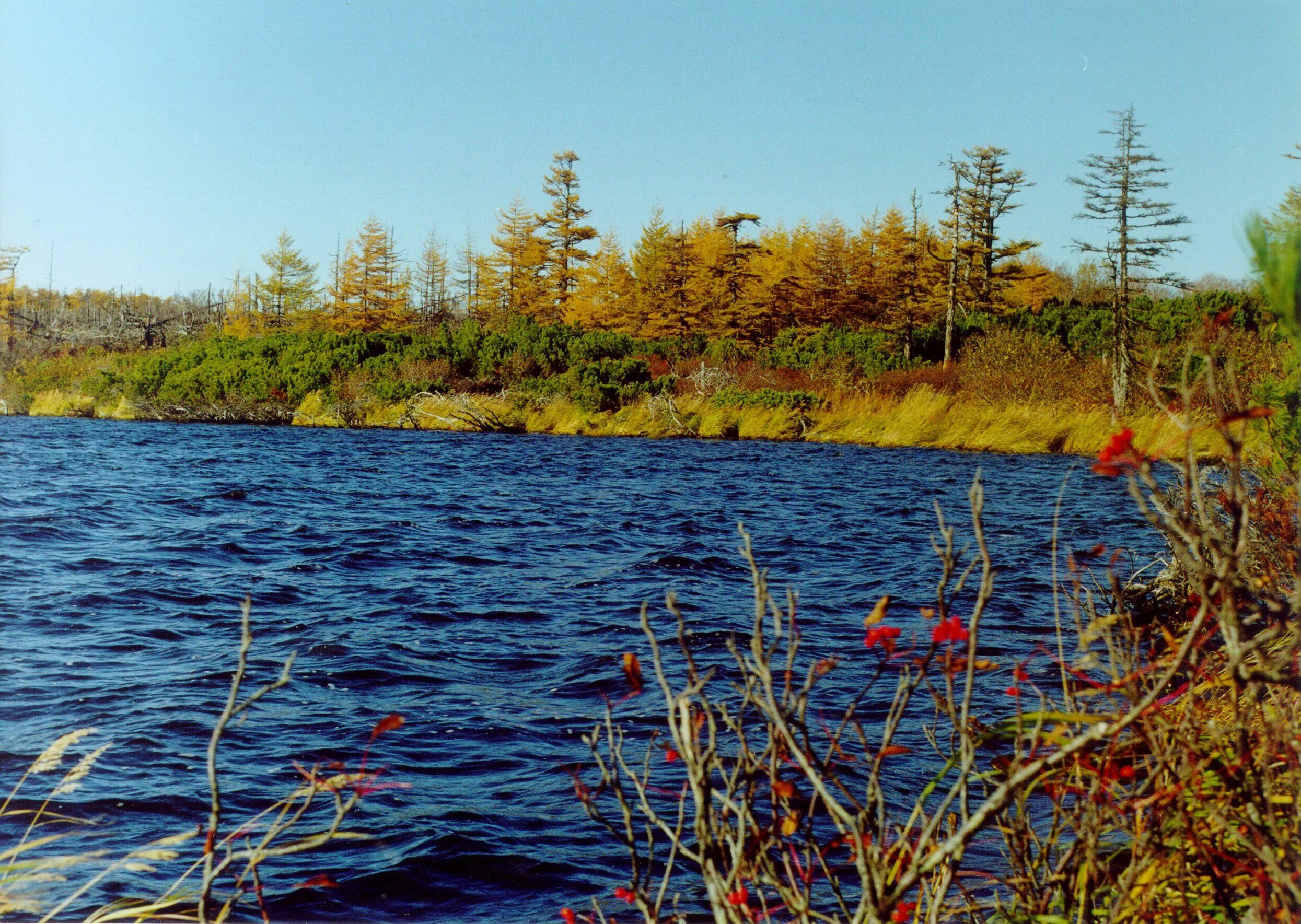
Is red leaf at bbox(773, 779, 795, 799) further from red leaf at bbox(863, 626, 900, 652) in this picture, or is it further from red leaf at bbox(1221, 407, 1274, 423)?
red leaf at bbox(1221, 407, 1274, 423)

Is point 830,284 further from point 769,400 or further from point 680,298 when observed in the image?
point 769,400

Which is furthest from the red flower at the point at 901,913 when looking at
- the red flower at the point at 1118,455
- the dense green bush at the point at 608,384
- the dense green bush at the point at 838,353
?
the dense green bush at the point at 838,353

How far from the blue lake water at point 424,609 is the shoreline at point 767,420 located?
5.40 m

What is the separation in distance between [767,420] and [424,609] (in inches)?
707

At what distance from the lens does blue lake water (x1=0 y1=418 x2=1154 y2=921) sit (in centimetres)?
427

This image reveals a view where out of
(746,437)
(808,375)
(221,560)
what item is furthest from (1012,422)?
(221,560)

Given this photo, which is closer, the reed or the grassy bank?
the reed

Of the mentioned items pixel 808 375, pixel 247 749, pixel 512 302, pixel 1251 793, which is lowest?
pixel 247 749

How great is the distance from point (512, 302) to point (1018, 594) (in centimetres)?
4990

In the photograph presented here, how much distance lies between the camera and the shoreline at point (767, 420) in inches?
888

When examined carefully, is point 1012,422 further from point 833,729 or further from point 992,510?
point 833,729

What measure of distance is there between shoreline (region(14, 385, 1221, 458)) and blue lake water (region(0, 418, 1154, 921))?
540 cm

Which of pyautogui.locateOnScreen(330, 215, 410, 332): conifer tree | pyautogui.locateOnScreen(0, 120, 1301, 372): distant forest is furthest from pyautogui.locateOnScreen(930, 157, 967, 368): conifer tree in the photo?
pyautogui.locateOnScreen(330, 215, 410, 332): conifer tree

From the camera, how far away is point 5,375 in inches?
1469
